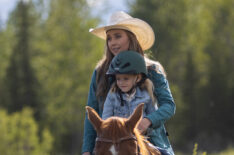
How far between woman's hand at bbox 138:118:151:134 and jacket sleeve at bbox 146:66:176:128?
0.15 ft

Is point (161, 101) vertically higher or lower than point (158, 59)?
lower

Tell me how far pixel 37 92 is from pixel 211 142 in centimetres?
1487

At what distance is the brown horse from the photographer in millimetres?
3350

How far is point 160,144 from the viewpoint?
4402mm

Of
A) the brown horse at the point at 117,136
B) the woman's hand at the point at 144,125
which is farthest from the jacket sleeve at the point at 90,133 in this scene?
the brown horse at the point at 117,136

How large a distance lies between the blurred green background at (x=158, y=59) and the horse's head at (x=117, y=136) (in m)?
29.4

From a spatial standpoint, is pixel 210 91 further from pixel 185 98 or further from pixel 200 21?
pixel 200 21

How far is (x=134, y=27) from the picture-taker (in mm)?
5055

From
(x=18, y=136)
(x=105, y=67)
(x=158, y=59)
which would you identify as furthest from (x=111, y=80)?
(x=158, y=59)

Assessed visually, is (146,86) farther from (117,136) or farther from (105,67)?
(117,136)

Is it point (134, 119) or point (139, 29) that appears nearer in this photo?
point (134, 119)

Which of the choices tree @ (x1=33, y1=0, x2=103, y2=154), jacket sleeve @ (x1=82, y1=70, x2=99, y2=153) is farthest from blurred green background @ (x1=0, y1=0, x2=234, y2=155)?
jacket sleeve @ (x1=82, y1=70, x2=99, y2=153)

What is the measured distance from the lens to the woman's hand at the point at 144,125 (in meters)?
4.00

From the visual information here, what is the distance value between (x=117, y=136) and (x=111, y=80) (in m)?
1.40
